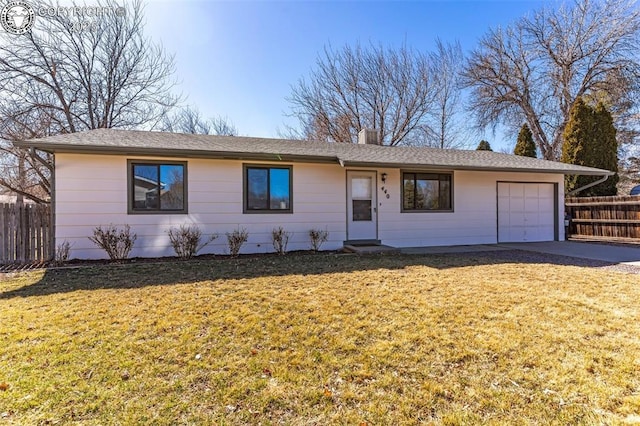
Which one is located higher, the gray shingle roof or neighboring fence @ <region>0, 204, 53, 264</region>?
the gray shingle roof

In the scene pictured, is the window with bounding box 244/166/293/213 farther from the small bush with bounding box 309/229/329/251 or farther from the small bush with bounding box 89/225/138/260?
the small bush with bounding box 89/225/138/260

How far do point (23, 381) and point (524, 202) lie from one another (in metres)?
12.3

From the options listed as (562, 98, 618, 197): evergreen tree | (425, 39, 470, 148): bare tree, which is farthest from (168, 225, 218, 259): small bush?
(425, 39, 470, 148): bare tree

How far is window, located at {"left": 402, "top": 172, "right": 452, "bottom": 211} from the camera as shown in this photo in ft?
31.2

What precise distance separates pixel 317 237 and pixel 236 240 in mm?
2117

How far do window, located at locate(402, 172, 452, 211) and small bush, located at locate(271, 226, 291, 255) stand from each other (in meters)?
3.59

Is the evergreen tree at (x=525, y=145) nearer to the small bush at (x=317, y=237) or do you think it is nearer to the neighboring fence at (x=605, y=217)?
the neighboring fence at (x=605, y=217)

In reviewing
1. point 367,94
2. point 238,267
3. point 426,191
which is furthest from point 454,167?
point 367,94

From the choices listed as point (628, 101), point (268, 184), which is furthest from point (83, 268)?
point (628, 101)

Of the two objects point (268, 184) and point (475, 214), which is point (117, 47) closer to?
point (268, 184)

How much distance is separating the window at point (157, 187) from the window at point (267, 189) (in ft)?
4.97

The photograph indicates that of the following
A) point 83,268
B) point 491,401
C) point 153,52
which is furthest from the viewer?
point 153,52

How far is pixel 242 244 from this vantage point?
809 cm

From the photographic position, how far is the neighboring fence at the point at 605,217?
10.7 metres
